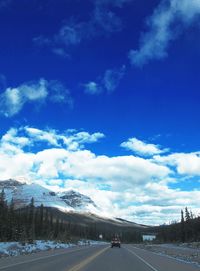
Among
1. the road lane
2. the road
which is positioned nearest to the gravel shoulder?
the road lane

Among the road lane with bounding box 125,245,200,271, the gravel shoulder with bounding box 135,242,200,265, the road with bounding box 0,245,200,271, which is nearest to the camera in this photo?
the road with bounding box 0,245,200,271

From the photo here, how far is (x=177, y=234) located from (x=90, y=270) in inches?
5657

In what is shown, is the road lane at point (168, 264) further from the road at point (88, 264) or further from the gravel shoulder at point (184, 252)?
the gravel shoulder at point (184, 252)

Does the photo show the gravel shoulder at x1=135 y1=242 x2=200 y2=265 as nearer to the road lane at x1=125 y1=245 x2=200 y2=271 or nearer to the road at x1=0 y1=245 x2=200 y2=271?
the road lane at x1=125 y1=245 x2=200 y2=271

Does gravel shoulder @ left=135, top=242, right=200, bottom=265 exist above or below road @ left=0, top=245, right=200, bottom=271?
above

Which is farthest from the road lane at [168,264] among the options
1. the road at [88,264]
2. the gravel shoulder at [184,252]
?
the gravel shoulder at [184,252]

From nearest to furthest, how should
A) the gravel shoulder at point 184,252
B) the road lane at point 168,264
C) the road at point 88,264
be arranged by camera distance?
the road at point 88,264 → the road lane at point 168,264 → the gravel shoulder at point 184,252

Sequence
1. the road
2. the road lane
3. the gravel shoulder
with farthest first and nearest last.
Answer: the gravel shoulder < the road lane < the road

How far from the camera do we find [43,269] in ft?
75.9

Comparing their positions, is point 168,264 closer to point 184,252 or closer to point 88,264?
point 88,264

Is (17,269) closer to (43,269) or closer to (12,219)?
(43,269)

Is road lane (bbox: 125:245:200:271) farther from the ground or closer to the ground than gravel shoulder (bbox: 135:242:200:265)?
closer to the ground

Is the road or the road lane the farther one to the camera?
the road lane

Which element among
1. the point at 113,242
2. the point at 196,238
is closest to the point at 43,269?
the point at 113,242
